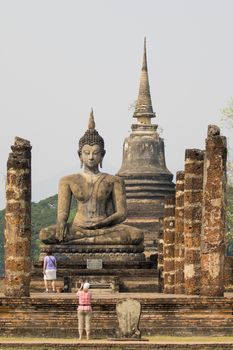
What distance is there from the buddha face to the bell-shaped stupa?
46.5 ft

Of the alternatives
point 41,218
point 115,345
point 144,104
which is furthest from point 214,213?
point 41,218

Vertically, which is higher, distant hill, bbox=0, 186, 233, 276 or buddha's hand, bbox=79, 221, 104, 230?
distant hill, bbox=0, 186, 233, 276

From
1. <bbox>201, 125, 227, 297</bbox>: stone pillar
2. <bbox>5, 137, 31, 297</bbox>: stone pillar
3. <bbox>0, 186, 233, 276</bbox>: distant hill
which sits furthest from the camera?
<bbox>0, 186, 233, 276</bbox>: distant hill

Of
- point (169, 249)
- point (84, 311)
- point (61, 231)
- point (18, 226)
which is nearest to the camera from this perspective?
point (84, 311)

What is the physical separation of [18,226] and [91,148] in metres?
11.8

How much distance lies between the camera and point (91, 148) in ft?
152

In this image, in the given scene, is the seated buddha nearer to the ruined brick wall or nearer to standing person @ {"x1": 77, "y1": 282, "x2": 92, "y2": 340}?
the ruined brick wall

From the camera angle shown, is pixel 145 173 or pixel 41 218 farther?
pixel 41 218

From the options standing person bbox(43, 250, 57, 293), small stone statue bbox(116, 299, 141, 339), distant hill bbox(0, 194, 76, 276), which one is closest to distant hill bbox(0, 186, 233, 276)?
distant hill bbox(0, 194, 76, 276)

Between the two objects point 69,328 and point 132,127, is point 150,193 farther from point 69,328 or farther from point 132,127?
point 69,328

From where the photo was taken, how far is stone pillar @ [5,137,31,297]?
114 feet

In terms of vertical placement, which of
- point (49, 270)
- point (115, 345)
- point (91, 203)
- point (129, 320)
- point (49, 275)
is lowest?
point (115, 345)

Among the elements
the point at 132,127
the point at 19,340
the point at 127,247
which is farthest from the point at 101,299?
the point at 132,127

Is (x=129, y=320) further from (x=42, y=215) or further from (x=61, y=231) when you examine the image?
(x=42, y=215)
